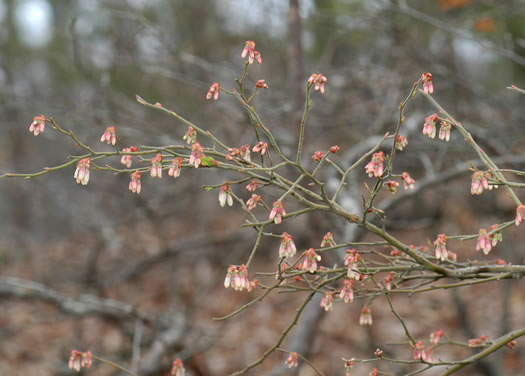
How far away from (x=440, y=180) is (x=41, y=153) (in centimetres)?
847

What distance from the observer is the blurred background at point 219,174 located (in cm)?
402

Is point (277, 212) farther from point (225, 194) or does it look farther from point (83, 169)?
point (83, 169)

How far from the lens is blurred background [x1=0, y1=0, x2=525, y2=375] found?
13.2 feet

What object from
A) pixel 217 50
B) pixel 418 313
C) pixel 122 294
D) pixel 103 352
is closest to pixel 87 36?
pixel 217 50

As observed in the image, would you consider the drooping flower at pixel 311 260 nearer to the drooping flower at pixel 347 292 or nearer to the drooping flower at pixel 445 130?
the drooping flower at pixel 347 292

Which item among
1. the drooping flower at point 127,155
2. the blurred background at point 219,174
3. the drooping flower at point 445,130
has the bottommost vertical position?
the drooping flower at point 127,155

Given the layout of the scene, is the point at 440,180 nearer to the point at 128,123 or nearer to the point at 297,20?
the point at 297,20

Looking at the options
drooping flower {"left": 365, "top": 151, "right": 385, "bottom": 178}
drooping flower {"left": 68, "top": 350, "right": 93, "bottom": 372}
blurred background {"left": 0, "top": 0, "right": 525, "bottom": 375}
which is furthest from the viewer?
blurred background {"left": 0, "top": 0, "right": 525, "bottom": 375}

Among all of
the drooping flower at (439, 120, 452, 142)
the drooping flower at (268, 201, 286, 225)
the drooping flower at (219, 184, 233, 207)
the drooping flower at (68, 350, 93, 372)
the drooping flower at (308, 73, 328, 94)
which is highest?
the drooping flower at (308, 73, 328, 94)

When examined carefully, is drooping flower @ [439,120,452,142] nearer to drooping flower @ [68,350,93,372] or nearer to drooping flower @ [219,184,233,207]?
drooping flower @ [219,184,233,207]

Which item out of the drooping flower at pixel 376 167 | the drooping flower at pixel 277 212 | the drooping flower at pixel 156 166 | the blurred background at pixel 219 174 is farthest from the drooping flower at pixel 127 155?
the blurred background at pixel 219 174

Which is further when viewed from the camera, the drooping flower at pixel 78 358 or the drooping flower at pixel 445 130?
the drooping flower at pixel 78 358

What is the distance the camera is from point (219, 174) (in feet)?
13.4

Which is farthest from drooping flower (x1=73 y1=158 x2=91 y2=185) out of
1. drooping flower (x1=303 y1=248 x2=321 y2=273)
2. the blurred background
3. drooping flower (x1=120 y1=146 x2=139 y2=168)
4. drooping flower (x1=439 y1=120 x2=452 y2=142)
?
the blurred background
